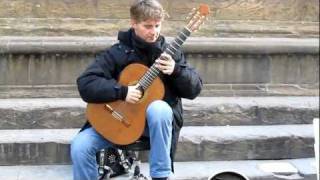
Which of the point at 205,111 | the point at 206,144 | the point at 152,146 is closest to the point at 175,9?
the point at 205,111

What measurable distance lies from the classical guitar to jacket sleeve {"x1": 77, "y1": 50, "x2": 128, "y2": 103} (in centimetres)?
8

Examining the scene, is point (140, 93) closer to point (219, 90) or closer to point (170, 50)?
point (170, 50)

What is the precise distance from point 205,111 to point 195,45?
0.66 m

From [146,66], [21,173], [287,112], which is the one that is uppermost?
[146,66]

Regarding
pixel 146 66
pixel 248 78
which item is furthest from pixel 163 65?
pixel 248 78

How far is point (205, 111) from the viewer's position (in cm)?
571

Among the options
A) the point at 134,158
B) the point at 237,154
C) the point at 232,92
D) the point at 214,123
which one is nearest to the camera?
the point at 134,158

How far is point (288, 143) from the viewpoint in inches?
215

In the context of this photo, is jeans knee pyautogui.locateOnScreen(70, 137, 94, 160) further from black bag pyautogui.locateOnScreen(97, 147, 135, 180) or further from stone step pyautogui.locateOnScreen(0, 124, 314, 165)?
stone step pyautogui.locateOnScreen(0, 124, 314, 165)

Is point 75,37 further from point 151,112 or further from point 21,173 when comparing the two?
point 151,112

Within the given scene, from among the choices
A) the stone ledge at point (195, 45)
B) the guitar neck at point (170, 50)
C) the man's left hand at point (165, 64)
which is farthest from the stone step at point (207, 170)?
the stone ledge at point (195, 45)

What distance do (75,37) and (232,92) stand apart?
1.59m

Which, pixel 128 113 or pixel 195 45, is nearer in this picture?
pixel 128 113

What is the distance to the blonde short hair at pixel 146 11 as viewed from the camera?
407cm
